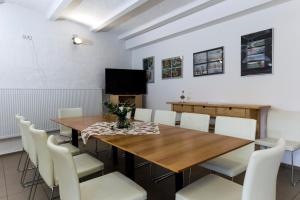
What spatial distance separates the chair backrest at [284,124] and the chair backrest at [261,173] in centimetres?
197

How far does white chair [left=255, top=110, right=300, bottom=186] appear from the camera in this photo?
274cm

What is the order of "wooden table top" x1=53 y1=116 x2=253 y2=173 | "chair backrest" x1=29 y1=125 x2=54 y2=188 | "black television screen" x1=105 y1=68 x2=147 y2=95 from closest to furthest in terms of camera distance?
"wooden table top" x1=53 y1=116 x2=253 y2=173 → "chair backrest" x1=29 y1=125 x2=54 y2=188 → "black television screen" x1=105 y1=68 x2=147 y2=95

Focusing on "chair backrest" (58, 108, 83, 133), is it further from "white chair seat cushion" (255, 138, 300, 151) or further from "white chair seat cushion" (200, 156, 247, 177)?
"white chair seat cushion" (255, 138, 300, 151)

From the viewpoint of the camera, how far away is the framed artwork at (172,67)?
14.9 feet

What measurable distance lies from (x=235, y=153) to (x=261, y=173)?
1.10m

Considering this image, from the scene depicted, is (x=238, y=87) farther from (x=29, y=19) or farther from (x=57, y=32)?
(x=29, y=19)

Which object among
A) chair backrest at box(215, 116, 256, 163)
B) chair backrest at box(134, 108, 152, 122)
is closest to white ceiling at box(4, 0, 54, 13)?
chair backrest at box(134, 108, 152, 122)

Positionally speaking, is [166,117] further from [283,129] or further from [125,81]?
[125,81]

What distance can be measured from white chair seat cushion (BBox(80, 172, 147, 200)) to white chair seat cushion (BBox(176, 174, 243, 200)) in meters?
0.31

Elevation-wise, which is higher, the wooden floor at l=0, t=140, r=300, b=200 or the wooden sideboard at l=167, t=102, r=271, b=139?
the wooden sideboard at l=167, t=102, r=271, b=139

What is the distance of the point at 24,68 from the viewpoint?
414cm

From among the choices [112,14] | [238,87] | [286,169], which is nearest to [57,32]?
[112,14]

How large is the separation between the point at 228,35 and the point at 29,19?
3830 millimetres

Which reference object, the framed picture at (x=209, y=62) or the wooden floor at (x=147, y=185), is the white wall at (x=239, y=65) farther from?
the wooden floor at (x=147, y=185)
